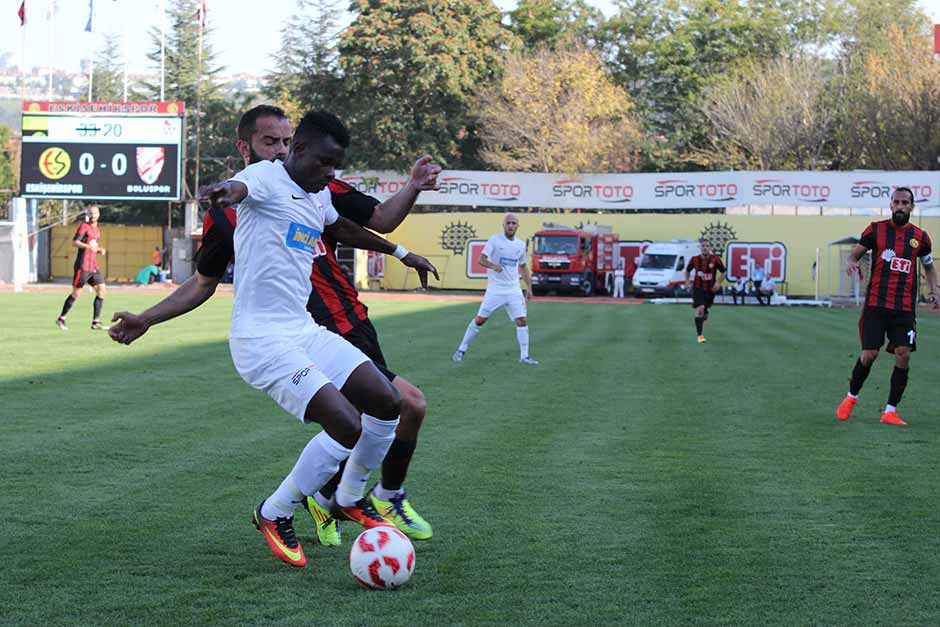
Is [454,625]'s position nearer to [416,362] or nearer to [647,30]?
[416,362]

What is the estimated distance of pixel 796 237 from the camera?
46594mm

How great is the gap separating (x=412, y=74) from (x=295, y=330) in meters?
54.6

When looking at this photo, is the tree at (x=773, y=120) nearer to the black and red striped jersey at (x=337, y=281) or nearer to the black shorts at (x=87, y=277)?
the black shorts at (x=87, y=277)

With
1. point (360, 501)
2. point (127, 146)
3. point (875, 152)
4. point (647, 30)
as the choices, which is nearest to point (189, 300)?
point (360, 501)

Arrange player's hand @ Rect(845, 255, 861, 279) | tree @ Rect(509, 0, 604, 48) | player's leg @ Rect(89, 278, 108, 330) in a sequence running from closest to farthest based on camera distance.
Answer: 1. player's hand @ Rect(845, 255, 861, 279)
2. player's leg @ Rect(89, 278, 108, 330)
3. tree @ Rect(509, 0, 604, 48)

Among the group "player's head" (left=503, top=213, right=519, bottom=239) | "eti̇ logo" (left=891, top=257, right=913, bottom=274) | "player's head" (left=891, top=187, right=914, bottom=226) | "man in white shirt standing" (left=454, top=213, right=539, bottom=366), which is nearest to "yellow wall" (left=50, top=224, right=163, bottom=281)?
"man in white shirt standing" (left=454, top=213, right=539, bottom=366)

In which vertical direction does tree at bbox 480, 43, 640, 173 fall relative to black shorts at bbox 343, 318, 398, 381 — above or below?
above

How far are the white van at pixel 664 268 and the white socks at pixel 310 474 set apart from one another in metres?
40.9

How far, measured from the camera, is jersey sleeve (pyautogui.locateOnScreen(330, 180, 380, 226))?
5.82m

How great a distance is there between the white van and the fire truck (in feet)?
6.62

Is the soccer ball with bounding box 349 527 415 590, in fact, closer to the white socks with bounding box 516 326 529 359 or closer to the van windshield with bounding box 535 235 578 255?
the white socks with bounding box 516 326 529 359

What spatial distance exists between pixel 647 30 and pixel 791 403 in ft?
194

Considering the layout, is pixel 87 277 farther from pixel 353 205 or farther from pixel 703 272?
pixel 353 205

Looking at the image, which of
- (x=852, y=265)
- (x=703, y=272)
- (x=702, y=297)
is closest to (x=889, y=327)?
(x=852, y=265)
